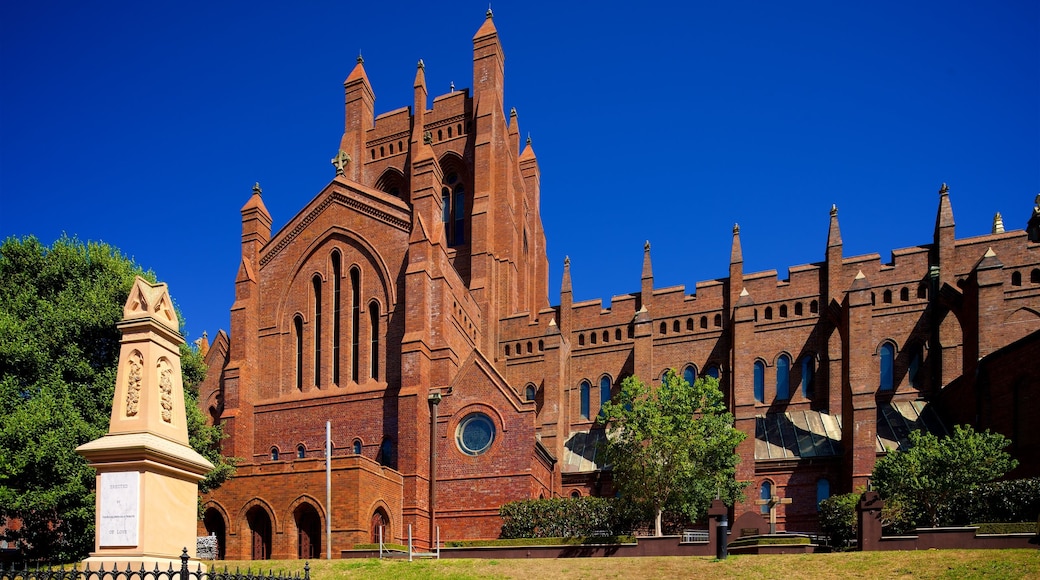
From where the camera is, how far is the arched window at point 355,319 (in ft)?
124

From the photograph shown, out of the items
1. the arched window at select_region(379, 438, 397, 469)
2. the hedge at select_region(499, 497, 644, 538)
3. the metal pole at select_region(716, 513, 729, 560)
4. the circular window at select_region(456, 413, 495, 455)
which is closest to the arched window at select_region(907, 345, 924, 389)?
the hedge at select_region(499, 497, 644, 538)

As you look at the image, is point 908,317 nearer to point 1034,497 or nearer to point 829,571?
point 1034,497

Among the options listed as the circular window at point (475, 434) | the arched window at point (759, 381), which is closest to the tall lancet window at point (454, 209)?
the circular window at point (475, 434)

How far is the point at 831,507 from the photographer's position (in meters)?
32.5

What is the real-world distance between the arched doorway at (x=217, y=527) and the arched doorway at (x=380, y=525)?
19.9 ft

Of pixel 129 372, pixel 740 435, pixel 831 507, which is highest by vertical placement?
pixel 129 372

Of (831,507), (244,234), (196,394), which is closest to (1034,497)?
(831,507)

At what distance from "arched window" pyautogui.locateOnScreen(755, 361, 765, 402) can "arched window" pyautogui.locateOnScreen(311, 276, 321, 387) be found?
21.7 metres

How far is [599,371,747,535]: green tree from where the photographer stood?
31078mm

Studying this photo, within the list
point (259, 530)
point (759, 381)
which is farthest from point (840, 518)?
point (259, 530)

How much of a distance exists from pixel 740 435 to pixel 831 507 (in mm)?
4493

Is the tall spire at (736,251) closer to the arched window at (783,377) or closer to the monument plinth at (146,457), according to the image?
the arched window at (783,377)

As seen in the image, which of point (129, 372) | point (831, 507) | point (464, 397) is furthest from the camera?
point (464, 397)

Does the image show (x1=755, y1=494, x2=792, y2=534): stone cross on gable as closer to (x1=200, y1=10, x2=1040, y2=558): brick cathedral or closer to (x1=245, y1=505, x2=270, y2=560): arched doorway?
(x1=200, y1=10, x2=1040, y2=558): brick cathedral
